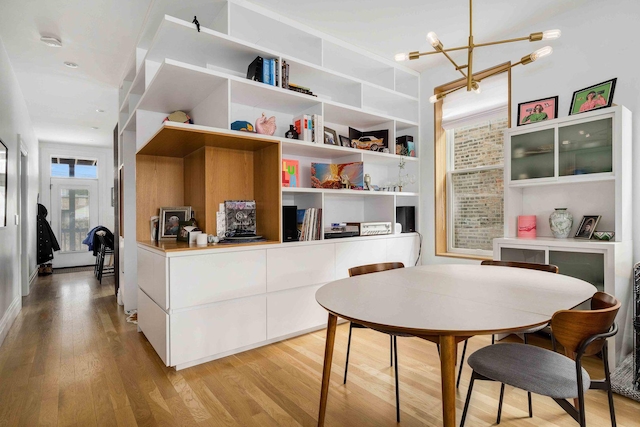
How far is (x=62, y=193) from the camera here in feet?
24.7

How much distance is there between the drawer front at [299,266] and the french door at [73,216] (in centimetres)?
695

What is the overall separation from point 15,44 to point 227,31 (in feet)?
7.52

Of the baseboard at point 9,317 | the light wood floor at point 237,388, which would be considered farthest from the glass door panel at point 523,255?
the baseboard at point 9,317

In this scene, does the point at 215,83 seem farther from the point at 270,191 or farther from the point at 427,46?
the point at 427,46

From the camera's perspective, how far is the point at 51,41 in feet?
10.4

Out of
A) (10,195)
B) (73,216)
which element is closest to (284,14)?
(10,195)

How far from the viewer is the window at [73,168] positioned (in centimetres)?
753

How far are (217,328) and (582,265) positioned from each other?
2.74 m

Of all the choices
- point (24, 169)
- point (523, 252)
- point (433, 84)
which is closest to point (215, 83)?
point (433, 84)

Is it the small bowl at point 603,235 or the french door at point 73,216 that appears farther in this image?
the french door at point 73,216

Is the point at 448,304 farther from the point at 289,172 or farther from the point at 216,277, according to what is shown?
the point at 289,172

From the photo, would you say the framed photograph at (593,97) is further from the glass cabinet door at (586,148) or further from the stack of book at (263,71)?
the stack of book at (263,71)

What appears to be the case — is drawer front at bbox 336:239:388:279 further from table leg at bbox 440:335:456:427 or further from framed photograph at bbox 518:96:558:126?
table leg at bbox 440:335:456:427

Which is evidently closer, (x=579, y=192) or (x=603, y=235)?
(x=603, y=235)
